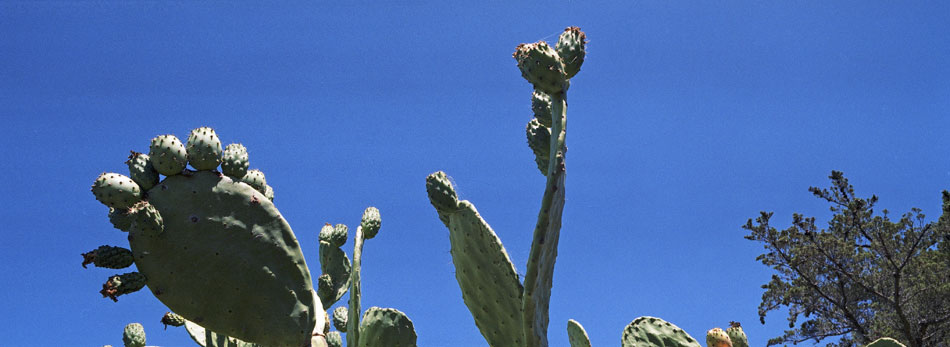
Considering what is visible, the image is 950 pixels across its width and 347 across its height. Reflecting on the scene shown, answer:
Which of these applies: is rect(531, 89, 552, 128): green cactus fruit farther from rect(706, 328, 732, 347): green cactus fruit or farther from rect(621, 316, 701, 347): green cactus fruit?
rect(706, 328, 732, 347): green cactus fruit

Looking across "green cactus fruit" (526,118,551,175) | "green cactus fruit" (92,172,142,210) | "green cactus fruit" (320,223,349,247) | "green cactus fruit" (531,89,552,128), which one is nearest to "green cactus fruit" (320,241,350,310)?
"green cactus fruit" (320,223,349,247)

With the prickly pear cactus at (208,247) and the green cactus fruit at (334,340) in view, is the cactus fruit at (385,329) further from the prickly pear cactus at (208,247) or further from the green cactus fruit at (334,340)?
the green cactus fruit at (334,340)

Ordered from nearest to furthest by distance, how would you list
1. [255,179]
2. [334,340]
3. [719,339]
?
[255,179] < [719,339] < [334,340]

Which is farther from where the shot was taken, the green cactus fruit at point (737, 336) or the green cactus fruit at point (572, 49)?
the green cactus fruit at point (737, 336)

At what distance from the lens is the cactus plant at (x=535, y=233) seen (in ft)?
7.45

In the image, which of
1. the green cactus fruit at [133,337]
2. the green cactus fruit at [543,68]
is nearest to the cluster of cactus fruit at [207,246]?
the green cactus fruit at [543,68]

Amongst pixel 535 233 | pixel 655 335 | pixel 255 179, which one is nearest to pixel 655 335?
pixel 655 335

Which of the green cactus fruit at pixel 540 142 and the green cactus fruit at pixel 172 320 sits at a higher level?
the green cactus fruit at pixel 540 142

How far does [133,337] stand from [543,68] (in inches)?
131

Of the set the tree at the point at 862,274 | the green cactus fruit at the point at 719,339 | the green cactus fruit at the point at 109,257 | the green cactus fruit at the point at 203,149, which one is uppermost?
the tree at the point at 862,274

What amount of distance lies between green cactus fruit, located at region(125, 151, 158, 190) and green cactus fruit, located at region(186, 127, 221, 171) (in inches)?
4.6

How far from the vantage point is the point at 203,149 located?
2.38 meters

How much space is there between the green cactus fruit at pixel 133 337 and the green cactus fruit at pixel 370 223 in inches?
72.8

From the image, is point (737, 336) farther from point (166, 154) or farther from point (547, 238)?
point (166, 154)
